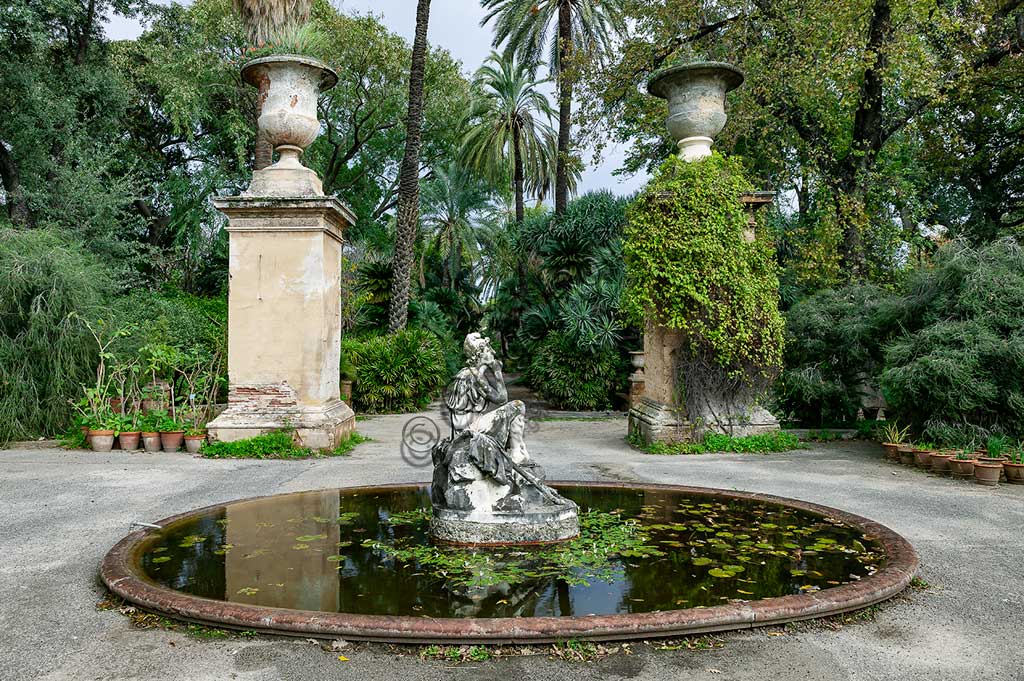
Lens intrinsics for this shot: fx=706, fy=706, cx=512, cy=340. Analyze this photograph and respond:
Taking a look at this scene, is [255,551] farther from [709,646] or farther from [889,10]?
[889,10]

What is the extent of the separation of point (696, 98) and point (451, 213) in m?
19.5

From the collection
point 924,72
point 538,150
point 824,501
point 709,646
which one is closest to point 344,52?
point 538,150

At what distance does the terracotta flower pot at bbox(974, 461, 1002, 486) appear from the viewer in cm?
719

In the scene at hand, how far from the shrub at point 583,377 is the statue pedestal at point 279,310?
30.1 ft

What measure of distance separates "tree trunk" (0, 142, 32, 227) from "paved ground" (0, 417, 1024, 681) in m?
8.63

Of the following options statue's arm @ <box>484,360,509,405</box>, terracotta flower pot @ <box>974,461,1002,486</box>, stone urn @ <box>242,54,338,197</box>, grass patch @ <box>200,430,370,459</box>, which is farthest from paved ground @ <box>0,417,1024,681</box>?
stone urn @ <box>242,54,338,197</box>

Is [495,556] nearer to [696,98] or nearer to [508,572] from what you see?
[508,572]

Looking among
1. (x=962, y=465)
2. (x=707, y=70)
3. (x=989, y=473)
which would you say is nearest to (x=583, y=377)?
(x=707, y=70)

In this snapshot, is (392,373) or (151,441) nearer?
(151,441)

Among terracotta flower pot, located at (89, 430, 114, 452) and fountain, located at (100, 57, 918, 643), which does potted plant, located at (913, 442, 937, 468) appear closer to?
fountain, located at (100, 57, 918, 643)

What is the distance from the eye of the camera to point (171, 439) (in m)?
8.91

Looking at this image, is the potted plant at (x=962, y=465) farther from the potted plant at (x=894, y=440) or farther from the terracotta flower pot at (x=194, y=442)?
the terracotta flower pot at (x=194, y=442)

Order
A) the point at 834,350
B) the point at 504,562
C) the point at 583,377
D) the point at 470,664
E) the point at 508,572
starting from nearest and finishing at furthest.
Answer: the point at 470,664
the point at 508,572
the point at 504,562
the point at 834,350
the point at 583,377

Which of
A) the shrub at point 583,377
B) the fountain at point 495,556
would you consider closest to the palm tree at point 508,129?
the shrub at point 583,377
